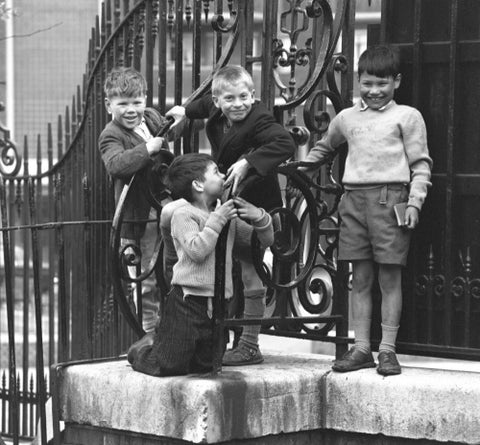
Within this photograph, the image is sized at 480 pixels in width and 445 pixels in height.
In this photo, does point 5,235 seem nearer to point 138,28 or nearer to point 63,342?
point 63,342

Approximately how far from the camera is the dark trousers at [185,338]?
569cm

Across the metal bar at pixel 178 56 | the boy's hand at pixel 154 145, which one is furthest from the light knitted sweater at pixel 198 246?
the metal bar at pixel 178 56

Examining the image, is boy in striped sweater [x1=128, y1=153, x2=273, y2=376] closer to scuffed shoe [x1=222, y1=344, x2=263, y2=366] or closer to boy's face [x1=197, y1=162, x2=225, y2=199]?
boy's face [x1=197, y1=162, x2=225, y2=199]

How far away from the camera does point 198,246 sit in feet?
18.4

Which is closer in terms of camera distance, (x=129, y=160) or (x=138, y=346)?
(x=138, y=346)

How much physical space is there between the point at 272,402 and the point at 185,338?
0.48 metres

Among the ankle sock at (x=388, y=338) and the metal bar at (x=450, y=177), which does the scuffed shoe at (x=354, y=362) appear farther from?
the metal bar at (x=450, y=177)

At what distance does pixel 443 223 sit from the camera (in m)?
6.02

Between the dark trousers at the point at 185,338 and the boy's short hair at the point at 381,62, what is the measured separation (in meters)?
1.26

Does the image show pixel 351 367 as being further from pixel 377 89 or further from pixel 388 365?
pixel 377 89

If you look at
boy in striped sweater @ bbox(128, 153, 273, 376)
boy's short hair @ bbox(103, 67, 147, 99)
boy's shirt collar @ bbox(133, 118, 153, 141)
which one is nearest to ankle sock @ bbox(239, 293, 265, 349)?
boy in striped sweater @ bbox(128, 153, 273, 376)

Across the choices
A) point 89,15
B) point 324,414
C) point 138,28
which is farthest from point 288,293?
point 89,15

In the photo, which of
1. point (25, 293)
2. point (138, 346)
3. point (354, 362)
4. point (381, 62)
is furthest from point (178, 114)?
point (25, 293)

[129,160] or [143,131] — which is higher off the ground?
[143,131]
